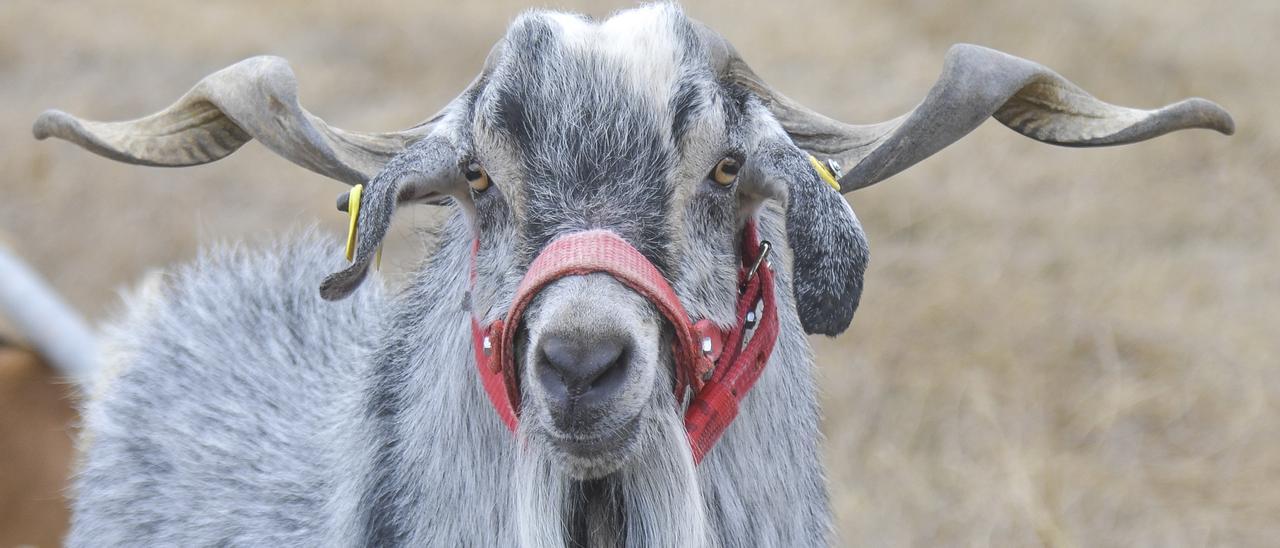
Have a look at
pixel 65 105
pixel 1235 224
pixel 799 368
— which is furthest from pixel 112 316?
pixel 1235 224

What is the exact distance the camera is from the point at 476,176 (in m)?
2.72

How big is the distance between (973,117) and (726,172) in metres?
0.68

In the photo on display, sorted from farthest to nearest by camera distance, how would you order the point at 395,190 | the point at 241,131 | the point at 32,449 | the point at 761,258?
the point at 32,449, the point at 241,131, the point at 761,258, the point at 395,190

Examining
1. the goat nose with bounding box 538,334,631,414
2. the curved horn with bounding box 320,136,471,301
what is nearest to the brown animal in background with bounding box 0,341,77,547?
the curved horn with bounding box 320,136,471,301

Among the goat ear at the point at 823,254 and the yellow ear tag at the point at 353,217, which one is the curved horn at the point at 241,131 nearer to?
the yellow ear tag at the point at 353,217

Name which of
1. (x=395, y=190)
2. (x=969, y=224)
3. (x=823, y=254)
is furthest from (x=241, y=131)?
(x=969, y=224)

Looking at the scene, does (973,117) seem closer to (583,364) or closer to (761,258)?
(761,258)

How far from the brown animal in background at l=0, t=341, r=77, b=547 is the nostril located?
10.6 ft

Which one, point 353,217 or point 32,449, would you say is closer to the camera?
point 353,217

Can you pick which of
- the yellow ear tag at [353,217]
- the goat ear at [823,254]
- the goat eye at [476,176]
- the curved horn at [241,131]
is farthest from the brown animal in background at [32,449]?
the goat ear at [823,254]

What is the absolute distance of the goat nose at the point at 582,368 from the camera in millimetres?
2297

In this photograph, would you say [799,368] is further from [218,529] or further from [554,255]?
[218,529]

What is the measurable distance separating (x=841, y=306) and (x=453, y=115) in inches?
39.7

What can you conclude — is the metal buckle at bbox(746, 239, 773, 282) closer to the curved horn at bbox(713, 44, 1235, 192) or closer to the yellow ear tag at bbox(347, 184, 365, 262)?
the curved horn at bbox(713, 44, 1235, 192)
